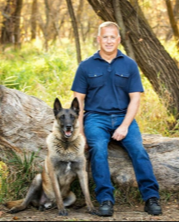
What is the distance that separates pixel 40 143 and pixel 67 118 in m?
0.86

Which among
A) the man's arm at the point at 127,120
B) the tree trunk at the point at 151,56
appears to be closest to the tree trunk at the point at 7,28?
the tree trunk at the point at 151,56

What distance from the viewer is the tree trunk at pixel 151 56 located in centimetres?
660

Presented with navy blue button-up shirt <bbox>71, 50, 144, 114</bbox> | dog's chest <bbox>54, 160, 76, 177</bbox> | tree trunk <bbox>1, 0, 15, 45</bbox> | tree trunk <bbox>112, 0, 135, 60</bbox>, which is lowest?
dog's chest <bbox>54, 160, 76, 177</bbox>

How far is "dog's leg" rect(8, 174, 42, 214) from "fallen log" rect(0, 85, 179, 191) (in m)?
0.47

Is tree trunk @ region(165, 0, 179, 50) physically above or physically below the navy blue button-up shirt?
above

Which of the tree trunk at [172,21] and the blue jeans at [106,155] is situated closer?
the blue jeans at [106,155]

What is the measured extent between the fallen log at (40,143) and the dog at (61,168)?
0.56 metres

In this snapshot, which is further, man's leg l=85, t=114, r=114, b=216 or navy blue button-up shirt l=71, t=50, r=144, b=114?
navy blue button-up shirt l=71, t=50, r=144, b=114

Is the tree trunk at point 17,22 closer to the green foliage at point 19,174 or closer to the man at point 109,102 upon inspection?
the man at point 109,102

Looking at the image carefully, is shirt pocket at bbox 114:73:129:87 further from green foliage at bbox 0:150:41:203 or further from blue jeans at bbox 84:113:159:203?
green foliage at bbox 0:150:41:203

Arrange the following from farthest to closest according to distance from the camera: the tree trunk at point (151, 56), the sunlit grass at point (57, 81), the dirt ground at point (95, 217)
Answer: the sunlit grass at point (57, 81) < the tree trunk at point (151, 56) < the dirt ground at point (95, 217)

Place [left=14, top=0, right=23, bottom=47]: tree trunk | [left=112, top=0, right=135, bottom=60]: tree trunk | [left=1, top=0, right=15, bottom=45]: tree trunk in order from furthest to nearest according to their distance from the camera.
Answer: [left=14, top=0, right=23, bottom=47]: tree trunk → [left=1, top=0, right=15, bottom=45]: tree trunk → [left=112, top=0, right=135, bottom=60]: tree trunk

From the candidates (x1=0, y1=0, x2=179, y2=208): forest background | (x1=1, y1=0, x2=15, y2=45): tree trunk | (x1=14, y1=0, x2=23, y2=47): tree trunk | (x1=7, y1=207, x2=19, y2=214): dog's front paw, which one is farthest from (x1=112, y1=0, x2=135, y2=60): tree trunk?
(x1=1, y1=0, x2=15, y2=45): tree trunk

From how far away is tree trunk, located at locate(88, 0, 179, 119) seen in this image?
6.60m
